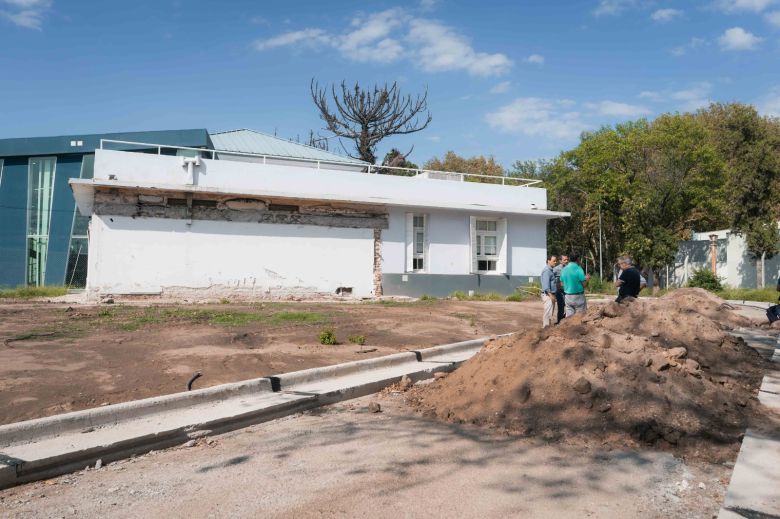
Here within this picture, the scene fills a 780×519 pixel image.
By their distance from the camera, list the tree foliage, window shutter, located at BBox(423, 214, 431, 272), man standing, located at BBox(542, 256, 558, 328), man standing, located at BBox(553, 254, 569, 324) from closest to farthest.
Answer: man standing, located at BBox(542, 256, 558, 328), man standing, located at BBox(553, 254, 569, 324), window shutter, located at BBox(423, 214, 431, 272), the tree foliage

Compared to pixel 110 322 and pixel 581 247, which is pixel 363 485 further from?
pixel 581 247

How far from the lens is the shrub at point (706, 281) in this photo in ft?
96.0

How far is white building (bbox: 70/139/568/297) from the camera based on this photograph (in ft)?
57.7

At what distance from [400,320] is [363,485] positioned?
9066 mm

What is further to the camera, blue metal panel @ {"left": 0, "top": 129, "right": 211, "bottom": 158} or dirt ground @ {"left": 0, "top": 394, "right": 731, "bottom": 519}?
blue metal panel @ {"left": 0, "top": 129, "right": 211, "bottom": 158}

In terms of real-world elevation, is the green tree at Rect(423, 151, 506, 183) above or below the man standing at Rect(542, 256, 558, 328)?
above

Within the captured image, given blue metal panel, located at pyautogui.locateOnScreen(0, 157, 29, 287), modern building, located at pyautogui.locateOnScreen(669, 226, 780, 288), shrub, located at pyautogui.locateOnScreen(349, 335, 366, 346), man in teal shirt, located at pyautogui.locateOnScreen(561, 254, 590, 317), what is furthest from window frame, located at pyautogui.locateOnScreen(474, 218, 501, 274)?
blue metal panel, located at pyautogui.locateOnScreen(0, 157, 29, 287)

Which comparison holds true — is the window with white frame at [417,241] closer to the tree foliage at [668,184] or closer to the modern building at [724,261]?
the tree foliage at [668,184]

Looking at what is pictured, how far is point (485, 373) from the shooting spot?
635 centimetres

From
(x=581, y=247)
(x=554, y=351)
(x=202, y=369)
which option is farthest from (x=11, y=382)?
(x=581, y=247)

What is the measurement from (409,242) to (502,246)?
152 inches

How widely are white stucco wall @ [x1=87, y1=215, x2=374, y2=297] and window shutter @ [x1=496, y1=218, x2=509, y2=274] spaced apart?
5252 mm

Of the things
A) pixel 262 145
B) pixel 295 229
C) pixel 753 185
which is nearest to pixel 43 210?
pixel 262 145

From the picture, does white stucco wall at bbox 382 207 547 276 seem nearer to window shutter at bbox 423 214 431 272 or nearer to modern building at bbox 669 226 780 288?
window shutter at bbox 423 214 431 272
